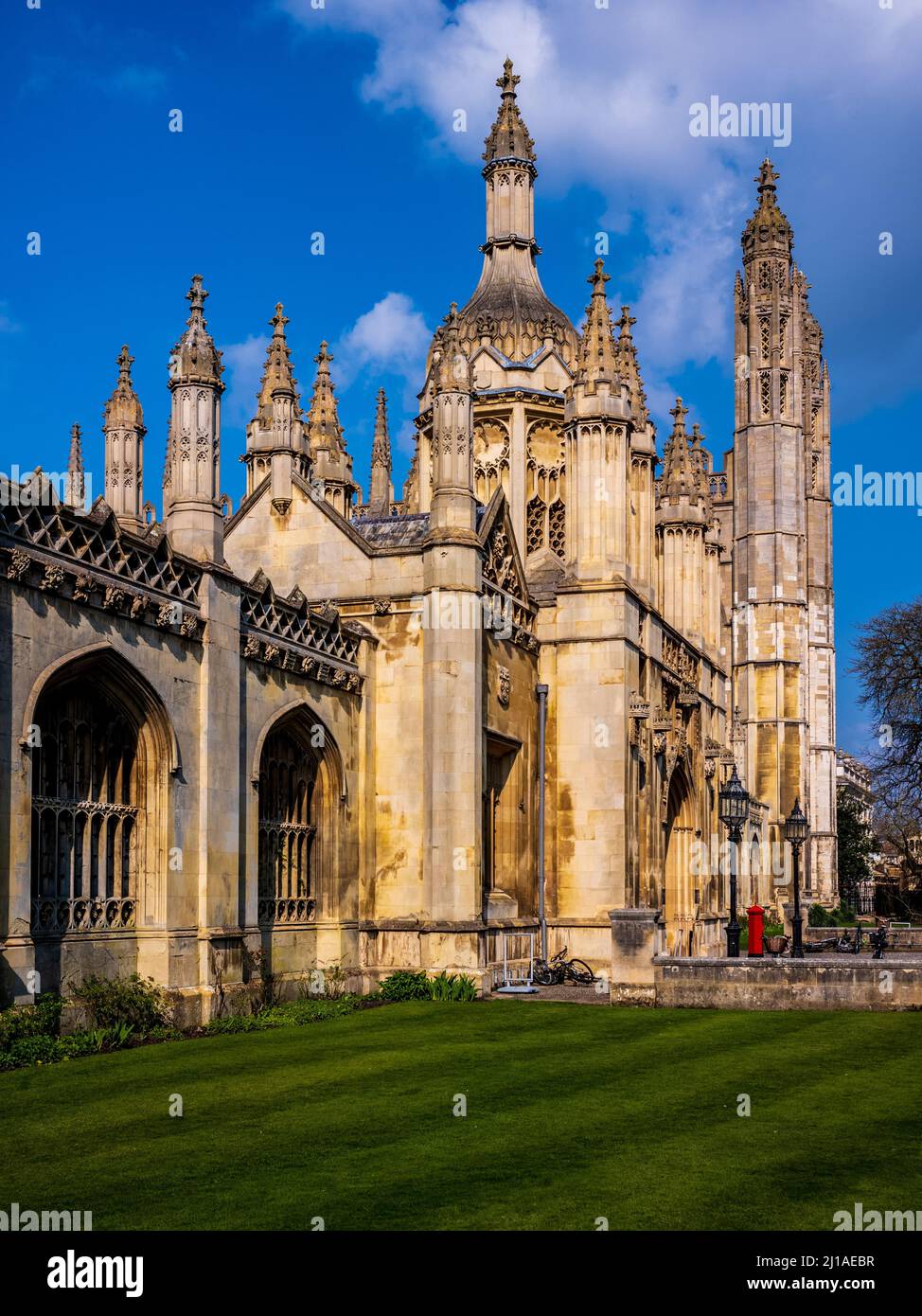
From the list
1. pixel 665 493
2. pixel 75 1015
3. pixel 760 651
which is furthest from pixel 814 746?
pixel 75 1015

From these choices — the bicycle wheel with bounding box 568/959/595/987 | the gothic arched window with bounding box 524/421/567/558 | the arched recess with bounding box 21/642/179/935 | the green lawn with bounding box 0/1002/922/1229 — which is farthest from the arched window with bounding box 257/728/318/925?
the gothic arched window with bounding box 524/421/567/558

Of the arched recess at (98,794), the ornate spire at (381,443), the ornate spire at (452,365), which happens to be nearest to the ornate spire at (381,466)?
the ornate spire at (381,443)

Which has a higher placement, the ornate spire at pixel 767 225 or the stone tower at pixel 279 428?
the ornate spire at pixel 767 225

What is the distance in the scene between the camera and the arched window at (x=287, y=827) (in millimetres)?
22469

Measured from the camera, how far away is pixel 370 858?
2503 centimetres

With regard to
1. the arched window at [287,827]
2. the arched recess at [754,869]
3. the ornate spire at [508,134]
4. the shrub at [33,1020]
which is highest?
the ornate spire at [508,134]

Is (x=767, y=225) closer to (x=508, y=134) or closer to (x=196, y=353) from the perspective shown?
(x=508, y=134)

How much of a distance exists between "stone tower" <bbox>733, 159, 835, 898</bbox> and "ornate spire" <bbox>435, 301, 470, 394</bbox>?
166ft

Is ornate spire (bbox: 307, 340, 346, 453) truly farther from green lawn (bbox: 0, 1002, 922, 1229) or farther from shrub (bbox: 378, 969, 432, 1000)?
green lawn (bbox: 0, 1002, 922, 1229)

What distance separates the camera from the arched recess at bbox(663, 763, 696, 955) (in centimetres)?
3638

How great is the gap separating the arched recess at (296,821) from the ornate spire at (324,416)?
10.7m

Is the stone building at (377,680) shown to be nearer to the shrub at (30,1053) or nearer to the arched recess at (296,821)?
the arched recess at (296,821)

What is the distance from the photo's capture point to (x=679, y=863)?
124ft
